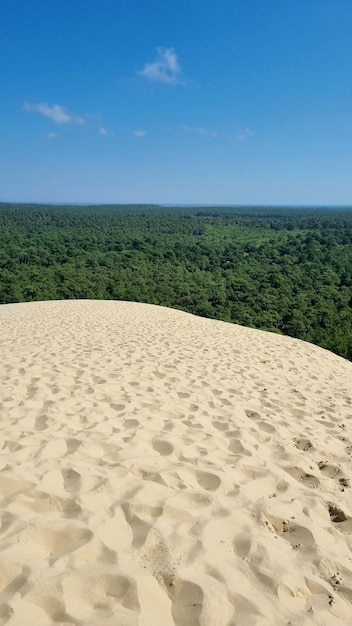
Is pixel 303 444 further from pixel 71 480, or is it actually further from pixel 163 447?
pixel 71 480

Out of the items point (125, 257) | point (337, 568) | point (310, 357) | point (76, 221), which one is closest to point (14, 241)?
point (125, 257)

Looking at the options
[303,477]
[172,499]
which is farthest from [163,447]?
[303,477]

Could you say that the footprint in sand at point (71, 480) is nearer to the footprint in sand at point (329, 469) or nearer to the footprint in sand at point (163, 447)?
the footprint in sand at point (163, 447)

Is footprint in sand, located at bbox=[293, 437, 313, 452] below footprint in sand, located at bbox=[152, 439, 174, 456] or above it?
below

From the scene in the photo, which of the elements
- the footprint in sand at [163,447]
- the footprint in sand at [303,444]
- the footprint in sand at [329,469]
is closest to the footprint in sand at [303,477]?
the footprint in sand at [329,469]

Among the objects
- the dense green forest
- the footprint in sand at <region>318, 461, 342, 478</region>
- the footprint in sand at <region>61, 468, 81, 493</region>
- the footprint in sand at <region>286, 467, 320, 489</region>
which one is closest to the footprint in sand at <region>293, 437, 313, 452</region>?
the footprint in sand at <region>318, 461, 342, 478</region>

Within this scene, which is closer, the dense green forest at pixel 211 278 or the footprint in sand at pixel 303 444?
the footprint in sand at pixel 303 444

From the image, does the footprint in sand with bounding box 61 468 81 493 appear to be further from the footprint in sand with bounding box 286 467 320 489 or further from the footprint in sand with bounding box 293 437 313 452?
the footprint in sand with bounding box 293 437 313 452

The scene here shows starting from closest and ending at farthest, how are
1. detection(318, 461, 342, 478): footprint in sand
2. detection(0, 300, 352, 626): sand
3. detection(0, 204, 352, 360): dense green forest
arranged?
1. detection(0, 300, 352, 626): sand
2. detection(318, 461, 342, 478): footprint in sand
3. detection(0, 204, 352, 360): dense green forest
